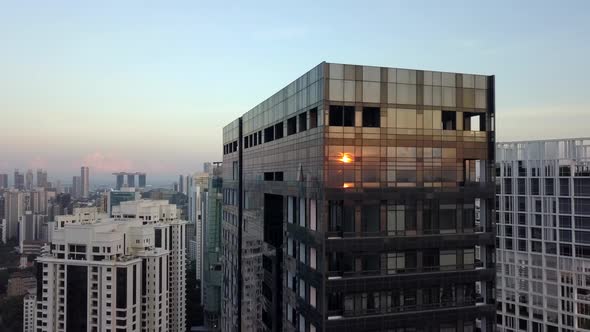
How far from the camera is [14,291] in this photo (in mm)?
135500

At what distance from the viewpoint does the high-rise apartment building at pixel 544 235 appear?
69.2 meters

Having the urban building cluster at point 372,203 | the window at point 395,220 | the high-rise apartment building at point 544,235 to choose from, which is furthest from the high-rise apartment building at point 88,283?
the high-rise apartment building at point 544,235

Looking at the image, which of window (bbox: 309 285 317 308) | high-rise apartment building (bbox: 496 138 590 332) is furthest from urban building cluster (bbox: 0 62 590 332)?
high-rise apartment building (bbox: 496 138 590 332)

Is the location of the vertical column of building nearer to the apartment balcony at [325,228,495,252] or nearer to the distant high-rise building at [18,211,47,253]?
the apartment balcony at [325,228,495,252]

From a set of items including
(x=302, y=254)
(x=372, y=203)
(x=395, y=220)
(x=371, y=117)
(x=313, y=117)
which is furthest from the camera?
(x=302, y=254)

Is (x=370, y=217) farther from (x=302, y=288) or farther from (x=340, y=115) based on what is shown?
(x=302, y=288)

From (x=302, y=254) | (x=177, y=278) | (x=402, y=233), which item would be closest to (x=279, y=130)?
(x=302, y=254)

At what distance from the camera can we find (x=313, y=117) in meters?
32.8

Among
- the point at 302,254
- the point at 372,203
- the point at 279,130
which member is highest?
the point at 279,130

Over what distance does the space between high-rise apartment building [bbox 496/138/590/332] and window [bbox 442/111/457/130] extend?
4533cm

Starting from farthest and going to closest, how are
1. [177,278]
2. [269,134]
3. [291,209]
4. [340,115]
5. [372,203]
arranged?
1. [177,278]
2. [269,134]
3. [291,209]
4. [372,203]
5. [340,115]

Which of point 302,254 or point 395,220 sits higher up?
point 395,220

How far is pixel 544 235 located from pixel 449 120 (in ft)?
164

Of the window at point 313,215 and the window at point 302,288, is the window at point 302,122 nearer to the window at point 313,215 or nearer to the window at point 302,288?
the window at point 313,215
